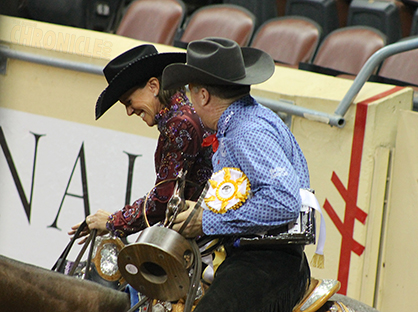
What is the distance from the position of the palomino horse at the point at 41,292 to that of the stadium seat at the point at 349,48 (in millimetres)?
3188

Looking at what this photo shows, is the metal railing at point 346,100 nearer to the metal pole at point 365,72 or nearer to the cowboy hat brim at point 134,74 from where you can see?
the metal pole at point 365,72

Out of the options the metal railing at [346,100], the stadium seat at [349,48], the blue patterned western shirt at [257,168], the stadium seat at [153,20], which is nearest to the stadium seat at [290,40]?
the stadium seat at [349,48]

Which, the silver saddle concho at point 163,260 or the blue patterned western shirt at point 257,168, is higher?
the blue patterned western shirt at point 257,168

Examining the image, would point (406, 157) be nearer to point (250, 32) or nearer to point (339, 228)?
point (339, 228)

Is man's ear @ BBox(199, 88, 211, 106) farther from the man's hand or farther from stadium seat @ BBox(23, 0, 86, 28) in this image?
stadium seat @ BBox(23, 0, 86, 28)

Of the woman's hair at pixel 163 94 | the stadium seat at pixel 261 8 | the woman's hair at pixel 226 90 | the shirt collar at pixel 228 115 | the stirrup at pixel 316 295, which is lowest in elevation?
the stirrup at pixel 316 295

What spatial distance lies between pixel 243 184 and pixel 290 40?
3.10 meters

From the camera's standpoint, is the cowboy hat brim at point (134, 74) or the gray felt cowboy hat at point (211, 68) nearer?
the gray felt cowboy hat at point (211, 68)

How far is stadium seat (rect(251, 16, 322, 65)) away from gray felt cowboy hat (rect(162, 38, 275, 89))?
9.03 feet

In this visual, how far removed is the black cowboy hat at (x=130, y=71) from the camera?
234 centimetres

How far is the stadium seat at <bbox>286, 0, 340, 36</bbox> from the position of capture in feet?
17.2

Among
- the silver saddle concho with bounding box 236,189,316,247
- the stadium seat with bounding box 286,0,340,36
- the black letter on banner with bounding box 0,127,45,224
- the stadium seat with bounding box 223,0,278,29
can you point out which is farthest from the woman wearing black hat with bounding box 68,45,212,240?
the stadium seat with bounding box 223,0,278,29

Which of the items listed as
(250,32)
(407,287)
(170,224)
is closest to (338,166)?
(407,287)

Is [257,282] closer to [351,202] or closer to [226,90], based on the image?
[226,90]
